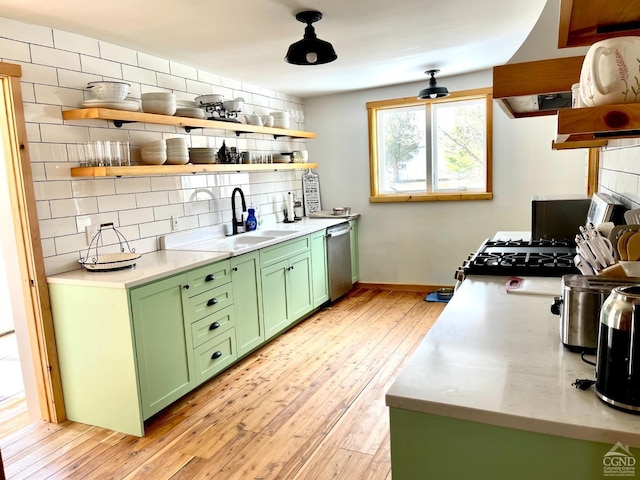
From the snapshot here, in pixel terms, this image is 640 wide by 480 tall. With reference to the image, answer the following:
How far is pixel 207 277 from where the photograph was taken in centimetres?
293

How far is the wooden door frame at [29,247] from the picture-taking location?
2.43m

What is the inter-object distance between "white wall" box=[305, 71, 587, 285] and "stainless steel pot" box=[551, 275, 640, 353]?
11.9 ft

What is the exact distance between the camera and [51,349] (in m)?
2.60

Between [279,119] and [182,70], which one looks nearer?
[182,70]

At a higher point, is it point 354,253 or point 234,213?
point 234,213

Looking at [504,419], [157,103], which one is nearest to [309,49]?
[157,103]

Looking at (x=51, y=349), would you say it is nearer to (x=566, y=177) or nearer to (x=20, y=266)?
Result: (x=20, y=266)

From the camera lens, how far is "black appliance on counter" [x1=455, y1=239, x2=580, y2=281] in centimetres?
207

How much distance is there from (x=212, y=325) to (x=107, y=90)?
1598mm

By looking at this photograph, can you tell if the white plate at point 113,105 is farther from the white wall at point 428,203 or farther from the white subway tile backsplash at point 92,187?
the white wall at point 428,203

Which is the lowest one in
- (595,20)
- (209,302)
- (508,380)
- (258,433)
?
(258,433)

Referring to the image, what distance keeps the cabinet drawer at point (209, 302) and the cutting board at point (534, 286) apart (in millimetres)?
1832

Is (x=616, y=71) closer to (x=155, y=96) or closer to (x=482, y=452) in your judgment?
(x=482, y=452)

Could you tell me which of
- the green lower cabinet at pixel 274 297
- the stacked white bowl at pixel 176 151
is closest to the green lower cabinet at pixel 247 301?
the green lower cabinet at pixel 274 297
